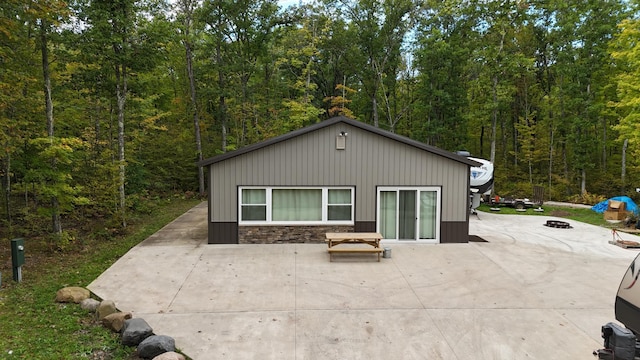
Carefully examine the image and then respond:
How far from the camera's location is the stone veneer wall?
36.7 ft

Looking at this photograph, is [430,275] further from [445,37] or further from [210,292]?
[445,37]

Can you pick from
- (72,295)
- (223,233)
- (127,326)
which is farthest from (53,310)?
(223,233)

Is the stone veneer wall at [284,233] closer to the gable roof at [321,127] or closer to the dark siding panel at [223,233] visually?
the dark siding panel at [223,233]

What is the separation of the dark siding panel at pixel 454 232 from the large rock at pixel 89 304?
914 cm

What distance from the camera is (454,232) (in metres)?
11.5

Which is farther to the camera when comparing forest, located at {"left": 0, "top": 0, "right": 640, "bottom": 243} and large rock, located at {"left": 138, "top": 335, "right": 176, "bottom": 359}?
forest, located at {"left": 0, "top": 0, "right": 640, "bottom": 243}

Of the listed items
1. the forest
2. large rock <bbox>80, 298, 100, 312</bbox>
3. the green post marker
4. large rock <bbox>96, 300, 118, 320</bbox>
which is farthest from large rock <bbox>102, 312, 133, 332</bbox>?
the forest

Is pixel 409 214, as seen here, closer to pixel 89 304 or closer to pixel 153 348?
pixel 153 348

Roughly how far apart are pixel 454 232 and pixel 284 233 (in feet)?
17.1

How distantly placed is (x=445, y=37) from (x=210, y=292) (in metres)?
23.3

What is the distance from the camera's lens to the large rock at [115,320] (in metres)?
5.56

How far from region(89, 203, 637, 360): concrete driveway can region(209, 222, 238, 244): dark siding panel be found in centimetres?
29

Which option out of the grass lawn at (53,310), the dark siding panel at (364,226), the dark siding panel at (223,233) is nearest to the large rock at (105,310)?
the grass lawn at (53,310)

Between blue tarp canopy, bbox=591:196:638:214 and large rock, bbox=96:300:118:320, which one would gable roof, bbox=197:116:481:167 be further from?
blue tarp canopy, bbox=591:196:638:214
